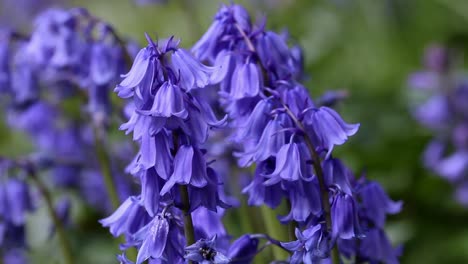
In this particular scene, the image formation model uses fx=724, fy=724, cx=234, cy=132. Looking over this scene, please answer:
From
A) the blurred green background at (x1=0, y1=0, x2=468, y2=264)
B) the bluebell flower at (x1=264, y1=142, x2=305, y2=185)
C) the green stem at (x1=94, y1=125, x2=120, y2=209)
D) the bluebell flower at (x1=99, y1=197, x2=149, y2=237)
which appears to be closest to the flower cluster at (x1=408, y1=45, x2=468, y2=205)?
the blurred green background at (x1=0, y1=0, x2=468, y2=264)

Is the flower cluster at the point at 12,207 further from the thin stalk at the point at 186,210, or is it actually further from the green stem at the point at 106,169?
the thin stalk at the point at 186,210

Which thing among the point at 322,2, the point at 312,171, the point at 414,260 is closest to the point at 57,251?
the point at 414,260

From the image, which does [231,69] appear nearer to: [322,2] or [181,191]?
[181,191]

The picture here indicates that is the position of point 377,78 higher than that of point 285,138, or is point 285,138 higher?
point 285,138

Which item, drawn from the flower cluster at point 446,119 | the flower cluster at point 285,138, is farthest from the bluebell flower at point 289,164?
the flower cluster at point 446,119

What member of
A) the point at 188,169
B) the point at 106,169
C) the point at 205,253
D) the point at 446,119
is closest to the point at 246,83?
the point at 188,169

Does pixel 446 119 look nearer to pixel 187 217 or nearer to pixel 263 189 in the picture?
pixel 263 189
